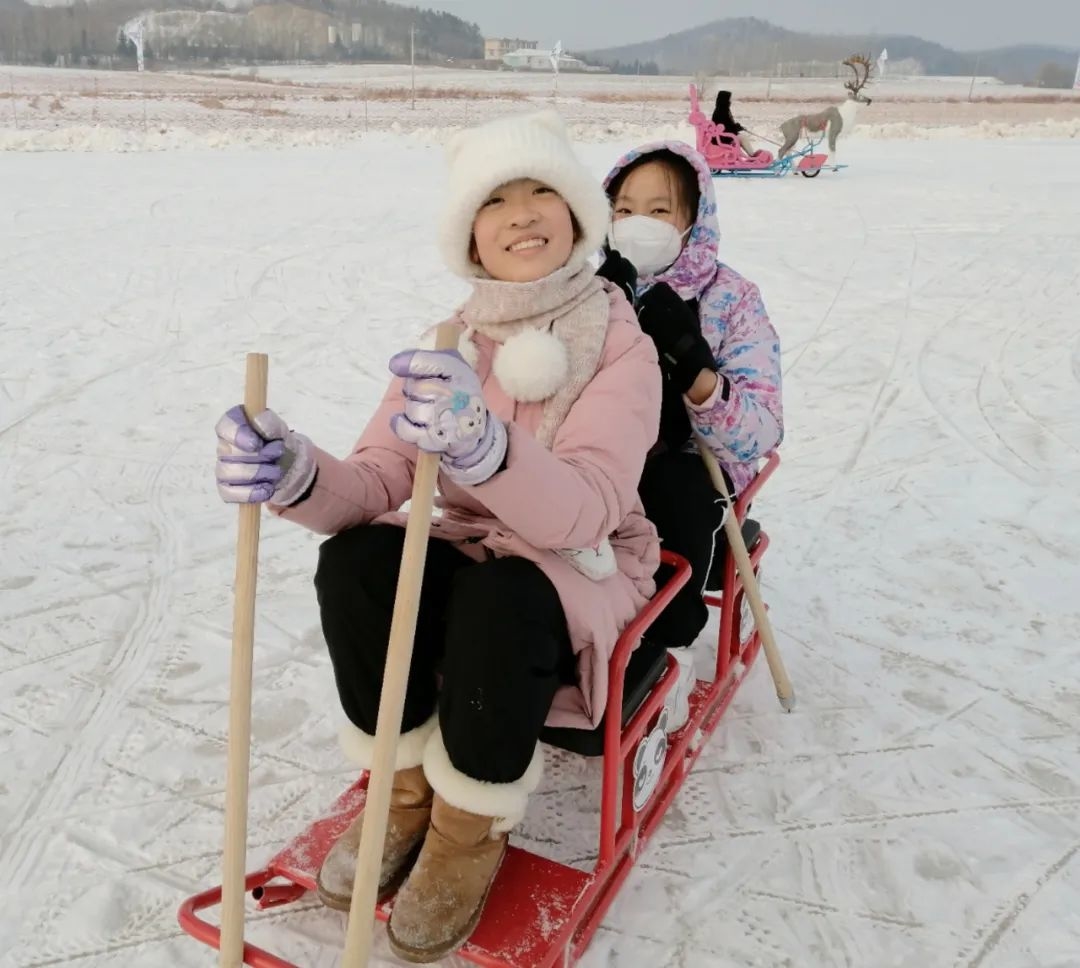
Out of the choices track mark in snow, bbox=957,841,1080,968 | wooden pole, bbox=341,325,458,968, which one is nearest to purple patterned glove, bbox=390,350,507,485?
wooden pole, bbox=341,325,458,968

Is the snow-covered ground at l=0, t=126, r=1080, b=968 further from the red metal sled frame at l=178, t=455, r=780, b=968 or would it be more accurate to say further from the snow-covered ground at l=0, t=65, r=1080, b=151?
the snow-covered ground at l=0, t=65, r=1080, b=151

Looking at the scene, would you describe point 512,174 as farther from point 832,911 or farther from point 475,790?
point 832,911

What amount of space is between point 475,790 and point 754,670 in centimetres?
150

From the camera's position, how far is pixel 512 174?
6.45 ft

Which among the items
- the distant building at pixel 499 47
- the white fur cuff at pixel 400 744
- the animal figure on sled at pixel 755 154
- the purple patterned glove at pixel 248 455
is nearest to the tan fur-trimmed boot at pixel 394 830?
the white fur cuff at pixel 400 744

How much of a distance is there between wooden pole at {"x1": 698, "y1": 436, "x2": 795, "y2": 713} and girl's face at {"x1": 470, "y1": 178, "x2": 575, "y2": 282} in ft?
2.53

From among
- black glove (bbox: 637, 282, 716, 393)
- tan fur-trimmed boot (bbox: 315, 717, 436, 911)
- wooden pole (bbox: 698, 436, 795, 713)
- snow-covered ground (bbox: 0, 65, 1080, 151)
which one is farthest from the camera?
snow-covered ground (bbox: 0, 65, 1080, 151)

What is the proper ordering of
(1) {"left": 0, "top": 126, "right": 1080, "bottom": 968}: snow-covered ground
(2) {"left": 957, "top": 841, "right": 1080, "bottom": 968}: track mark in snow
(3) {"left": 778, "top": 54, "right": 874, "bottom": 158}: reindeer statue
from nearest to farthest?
(2) {"left": 957, "top": 841, "right": 1080, "bottom": 968}: track mark in snow
(1) {"left": 0, "top": 126, "right": 1080, "bottom": 968}: snow-covered ground
(3) {"left": 778, "top": 54, "right": 874, "bottom": 158}: reindeer statue

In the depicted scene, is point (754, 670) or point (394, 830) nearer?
point (394, 830)

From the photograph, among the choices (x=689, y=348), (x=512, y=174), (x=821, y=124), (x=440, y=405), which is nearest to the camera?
(x=440, y=405)

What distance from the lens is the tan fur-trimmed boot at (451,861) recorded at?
1814mm

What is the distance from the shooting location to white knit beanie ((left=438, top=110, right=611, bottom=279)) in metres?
1.97

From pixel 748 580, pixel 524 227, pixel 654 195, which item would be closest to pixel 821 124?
pixel 654 195

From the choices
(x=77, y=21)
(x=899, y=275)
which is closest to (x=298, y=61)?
(x=77, y=21)
